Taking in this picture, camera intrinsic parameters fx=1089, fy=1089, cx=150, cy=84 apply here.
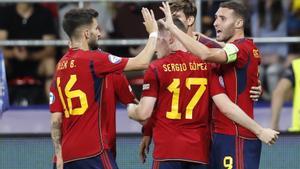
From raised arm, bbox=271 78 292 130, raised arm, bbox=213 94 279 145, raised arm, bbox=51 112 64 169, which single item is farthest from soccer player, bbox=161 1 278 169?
raised arm, bbox=271 78 292 130

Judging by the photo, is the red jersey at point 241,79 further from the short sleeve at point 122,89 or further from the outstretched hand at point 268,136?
the short sleeve at point 122,89

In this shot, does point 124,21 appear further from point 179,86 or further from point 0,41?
point 179,86

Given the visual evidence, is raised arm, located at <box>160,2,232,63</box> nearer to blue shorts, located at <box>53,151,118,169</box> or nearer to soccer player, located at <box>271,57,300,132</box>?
blue shorts, located at <box>53,151,118,169</box>

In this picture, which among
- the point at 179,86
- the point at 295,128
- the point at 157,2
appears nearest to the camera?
the point at 179,86

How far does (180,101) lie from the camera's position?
24.9 ft

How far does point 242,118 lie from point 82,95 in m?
1.13

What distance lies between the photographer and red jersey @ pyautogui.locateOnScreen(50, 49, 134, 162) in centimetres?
762

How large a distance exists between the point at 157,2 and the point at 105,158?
419 centimetres

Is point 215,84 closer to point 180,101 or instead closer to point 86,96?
point 180,101

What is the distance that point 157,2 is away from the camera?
1163 cm

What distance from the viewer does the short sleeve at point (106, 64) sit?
25.0 ft

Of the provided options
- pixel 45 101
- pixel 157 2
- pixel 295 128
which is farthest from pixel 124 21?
pixel 295 128

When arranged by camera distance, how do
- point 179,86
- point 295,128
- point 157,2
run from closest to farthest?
point 179,86 < point 295,128 < point 157,2

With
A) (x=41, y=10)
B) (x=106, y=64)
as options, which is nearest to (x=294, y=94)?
(x=106, y=64)
